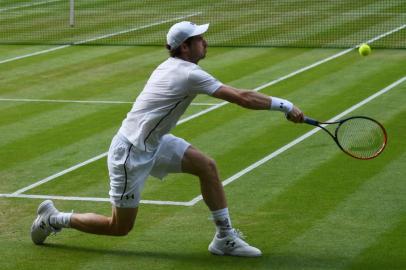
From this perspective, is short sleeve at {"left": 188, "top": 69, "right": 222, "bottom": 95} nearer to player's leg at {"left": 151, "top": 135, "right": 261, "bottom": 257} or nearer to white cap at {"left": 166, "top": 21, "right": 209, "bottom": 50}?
white cap at {"left": 166, "top": 21, "right": 209, "bottom": 50}

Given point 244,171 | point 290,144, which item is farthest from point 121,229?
point 290,144

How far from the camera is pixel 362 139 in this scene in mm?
9609

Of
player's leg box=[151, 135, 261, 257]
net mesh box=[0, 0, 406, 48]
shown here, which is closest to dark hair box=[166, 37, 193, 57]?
player's leg box=[151, 135, 261, 257]

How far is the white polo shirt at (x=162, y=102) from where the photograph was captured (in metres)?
9.08

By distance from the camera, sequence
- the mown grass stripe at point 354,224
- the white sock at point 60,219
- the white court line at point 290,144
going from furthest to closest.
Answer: the white court line at point 290,144, the white sock at point 60,219, the mown grass stripe at point 354,224

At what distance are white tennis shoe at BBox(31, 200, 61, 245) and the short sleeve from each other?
1.86 metres

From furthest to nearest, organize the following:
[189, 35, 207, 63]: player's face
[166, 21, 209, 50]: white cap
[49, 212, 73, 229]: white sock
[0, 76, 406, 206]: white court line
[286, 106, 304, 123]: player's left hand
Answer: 1. [0, 76, 406, 206]: white court line
2. [49, 212, 73, 229]: white sock
3. [189, 35, 207, 63]: player's face
4. [166, 21, 209, 50]: white cap
5. [286, 106, 304, 123]: player's left hand

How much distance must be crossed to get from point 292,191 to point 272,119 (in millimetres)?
4274

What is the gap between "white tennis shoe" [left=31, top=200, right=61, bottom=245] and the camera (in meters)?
9.70

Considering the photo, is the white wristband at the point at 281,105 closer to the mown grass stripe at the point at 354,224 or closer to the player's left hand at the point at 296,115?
the player's left hand at the point at 296,115

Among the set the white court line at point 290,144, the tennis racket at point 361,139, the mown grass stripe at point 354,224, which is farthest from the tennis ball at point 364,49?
the tennis racket at point 361,139

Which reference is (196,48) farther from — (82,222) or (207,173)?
(82,222)

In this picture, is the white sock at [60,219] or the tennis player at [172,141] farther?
the white sock at [60,219]

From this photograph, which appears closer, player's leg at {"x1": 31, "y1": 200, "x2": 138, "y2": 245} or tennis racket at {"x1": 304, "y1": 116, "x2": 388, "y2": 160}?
player's leg at {"x1": 31, "y1": 200, "x2": 138, "y2": 245}
